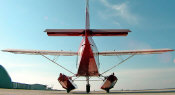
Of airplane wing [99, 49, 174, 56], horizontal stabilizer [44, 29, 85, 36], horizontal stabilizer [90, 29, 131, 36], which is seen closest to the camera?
horizontal stabilizer [44, 29, 85, 36]

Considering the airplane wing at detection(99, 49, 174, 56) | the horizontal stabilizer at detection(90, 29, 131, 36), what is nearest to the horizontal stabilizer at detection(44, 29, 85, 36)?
the horizontal stabilizer at detection(90, 29, 131, 36)

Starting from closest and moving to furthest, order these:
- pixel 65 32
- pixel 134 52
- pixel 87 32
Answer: pixel 65 32
pixel 87 32
pixel 134 52

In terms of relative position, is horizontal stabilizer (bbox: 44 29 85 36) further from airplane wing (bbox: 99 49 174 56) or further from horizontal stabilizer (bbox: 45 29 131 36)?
airplane wing (bbox: 99 49 174 56)

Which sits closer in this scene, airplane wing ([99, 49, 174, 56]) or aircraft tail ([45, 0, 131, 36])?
aircraft tail ([45, 0, 131, 36])

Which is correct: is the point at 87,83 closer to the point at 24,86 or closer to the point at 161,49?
the point at 161,49

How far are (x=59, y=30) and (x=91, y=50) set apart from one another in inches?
106

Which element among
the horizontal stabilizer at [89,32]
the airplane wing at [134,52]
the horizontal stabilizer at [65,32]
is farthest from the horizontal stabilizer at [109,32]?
the airplane wing at [134,52]

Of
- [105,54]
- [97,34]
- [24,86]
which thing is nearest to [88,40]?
[97,34]

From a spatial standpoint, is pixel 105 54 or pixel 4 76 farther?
pixel 4 76

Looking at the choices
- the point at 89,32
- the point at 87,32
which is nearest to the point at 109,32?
the point at 89,32

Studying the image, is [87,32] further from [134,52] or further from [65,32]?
[134,52]

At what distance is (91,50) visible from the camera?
38.8 feet

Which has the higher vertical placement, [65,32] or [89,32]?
[89,32]

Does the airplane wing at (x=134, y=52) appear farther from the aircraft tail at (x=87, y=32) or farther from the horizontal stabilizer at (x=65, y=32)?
the horizontal stabilizer at (x=65, y=32)
